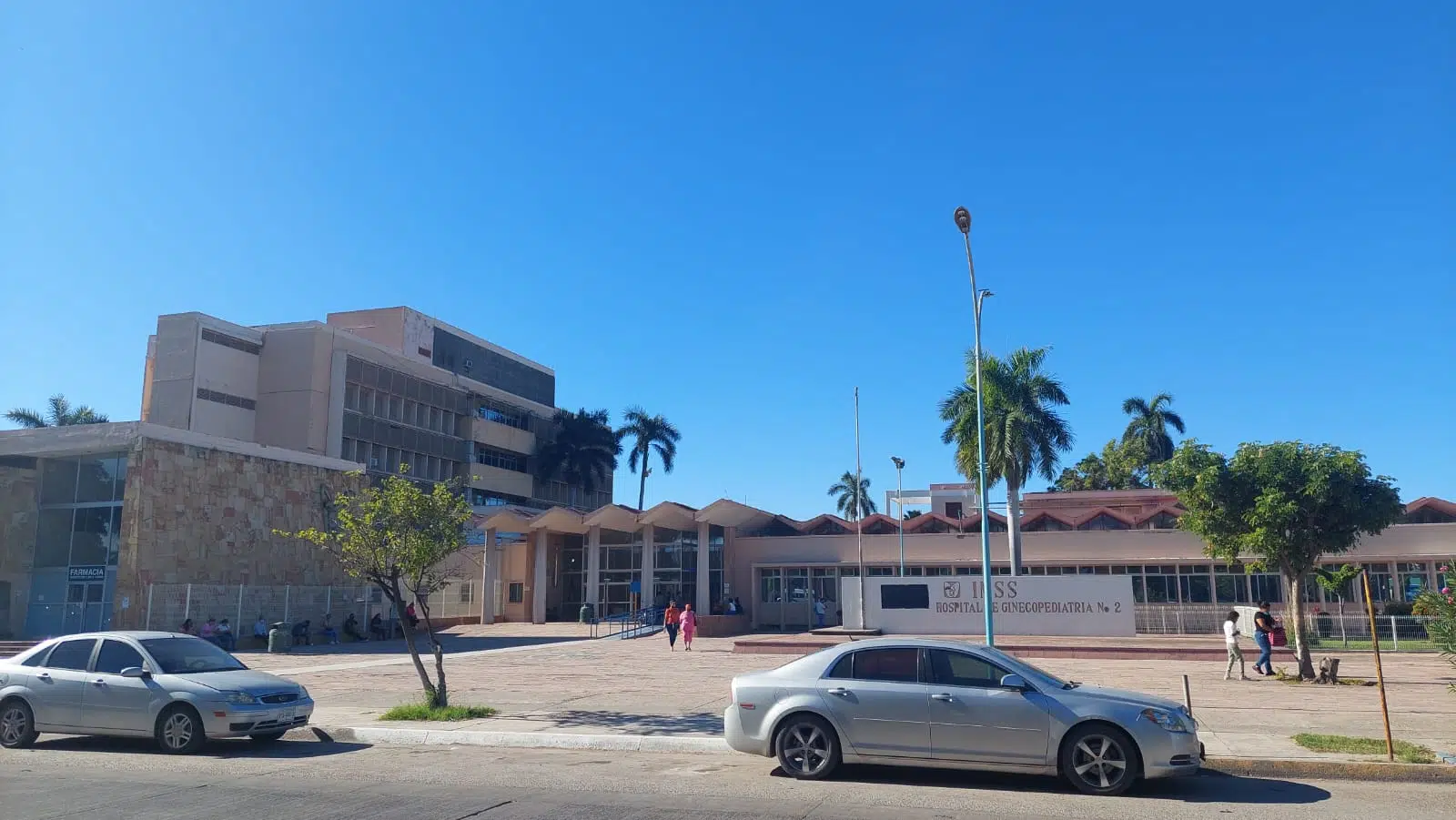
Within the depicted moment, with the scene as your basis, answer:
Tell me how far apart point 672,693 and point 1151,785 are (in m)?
10.0

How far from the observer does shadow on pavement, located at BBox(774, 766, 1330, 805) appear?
366 inches

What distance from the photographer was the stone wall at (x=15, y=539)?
36.3m

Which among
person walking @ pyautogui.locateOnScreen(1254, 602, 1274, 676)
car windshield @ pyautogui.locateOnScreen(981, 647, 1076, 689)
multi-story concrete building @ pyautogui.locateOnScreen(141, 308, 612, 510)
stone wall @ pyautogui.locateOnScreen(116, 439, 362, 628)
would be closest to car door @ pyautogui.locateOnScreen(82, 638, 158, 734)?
car windshield @ pyautogui.locateOnScreen(981, 647, 1076, 689)

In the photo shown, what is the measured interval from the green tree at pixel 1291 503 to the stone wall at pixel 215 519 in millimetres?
30945

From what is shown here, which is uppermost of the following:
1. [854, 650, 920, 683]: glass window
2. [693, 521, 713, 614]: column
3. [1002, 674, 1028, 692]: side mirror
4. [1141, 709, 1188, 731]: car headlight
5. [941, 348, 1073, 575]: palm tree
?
[941, 348, 1073, 575]: palm tree

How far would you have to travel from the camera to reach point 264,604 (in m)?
37.2

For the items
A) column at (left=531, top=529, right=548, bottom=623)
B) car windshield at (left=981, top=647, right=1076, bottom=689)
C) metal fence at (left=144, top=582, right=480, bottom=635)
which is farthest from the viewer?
column at (left=531, top=529, right=548, bottom=623)

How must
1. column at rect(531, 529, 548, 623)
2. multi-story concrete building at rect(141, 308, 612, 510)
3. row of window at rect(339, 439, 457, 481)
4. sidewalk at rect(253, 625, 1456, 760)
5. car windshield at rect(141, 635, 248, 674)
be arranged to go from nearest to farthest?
car windshield at rect(141, 635, 248, 674) → sidewalk at rect(253, 625, 1456, 760) → column at rect(531, 529, 548, 623) → multi-story concrete building at rect(141, 308, 612, 510) → row of window at rect(339, 439, 457, 481)

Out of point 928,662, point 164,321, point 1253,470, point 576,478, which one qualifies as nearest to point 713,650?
point 1253,470

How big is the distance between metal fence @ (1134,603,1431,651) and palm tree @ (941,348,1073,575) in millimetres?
5089

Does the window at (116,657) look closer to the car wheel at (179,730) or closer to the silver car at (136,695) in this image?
the silver car at (136,695)

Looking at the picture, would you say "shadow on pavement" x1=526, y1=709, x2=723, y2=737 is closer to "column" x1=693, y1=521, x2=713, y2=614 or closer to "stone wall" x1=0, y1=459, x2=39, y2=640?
"column" x1=693, y1=521, x2=713, y2=614

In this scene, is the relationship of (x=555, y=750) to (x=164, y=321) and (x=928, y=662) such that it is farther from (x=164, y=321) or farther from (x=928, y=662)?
(x=164, y=321)

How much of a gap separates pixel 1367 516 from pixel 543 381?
62.2m
